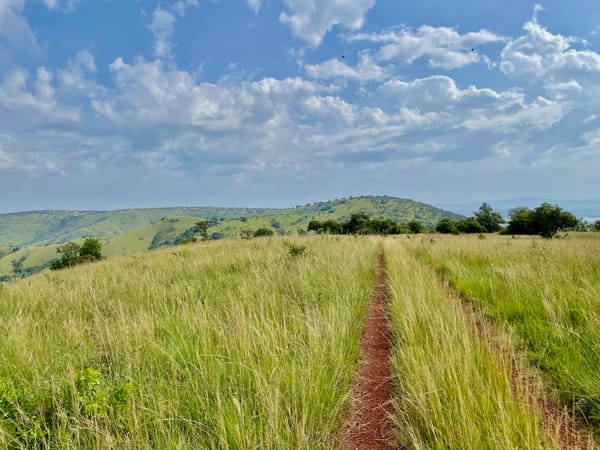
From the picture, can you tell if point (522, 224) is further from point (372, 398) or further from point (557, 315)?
point (372, 398)

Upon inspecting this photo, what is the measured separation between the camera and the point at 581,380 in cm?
280

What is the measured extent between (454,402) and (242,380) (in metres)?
1.89

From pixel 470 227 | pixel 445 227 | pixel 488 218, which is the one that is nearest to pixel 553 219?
pixel 470 227

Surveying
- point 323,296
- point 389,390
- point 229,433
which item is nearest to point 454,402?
point 389,390

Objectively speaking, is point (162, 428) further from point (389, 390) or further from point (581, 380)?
point (581, 380)

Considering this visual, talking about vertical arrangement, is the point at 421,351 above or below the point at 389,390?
above

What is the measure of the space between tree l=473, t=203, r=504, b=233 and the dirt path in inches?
3603

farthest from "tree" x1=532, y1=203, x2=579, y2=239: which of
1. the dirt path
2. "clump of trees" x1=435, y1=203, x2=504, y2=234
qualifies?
the dirt path

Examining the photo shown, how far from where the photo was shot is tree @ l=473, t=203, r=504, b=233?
82.4 m

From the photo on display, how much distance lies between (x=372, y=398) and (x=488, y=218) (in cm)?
9831

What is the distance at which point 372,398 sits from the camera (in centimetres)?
298

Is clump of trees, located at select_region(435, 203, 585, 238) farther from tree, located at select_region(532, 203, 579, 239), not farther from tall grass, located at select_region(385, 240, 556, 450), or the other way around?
tall grass, located at select_region(385, 240, 556, 450)

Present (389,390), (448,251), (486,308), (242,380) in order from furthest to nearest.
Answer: (448,251), (486,308), (389,390), (242,380)

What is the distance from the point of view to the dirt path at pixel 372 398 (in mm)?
2455
